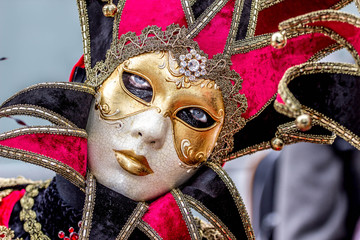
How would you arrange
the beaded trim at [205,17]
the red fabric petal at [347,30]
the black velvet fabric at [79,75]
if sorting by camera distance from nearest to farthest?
the red fabric petal at [347,30] → the beaded trim at [205,17] → the black velvet fabric at [79,75]

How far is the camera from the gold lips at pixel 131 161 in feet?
4.53

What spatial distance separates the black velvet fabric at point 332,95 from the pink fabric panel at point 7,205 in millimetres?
902

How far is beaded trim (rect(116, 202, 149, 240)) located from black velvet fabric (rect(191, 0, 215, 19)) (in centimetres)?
53

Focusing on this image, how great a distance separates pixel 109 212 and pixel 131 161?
142 millimetres

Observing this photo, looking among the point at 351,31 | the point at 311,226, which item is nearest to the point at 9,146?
the point at 351,31

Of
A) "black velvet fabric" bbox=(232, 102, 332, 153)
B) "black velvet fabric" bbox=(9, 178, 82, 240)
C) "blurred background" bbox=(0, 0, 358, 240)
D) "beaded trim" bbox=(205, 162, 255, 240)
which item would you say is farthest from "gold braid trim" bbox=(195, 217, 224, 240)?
"blurred background" bbox=(0, 0, 358, 240)

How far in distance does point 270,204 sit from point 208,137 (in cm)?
120

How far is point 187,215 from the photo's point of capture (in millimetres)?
1411

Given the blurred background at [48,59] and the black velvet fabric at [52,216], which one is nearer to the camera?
the black velvet fabric at [52,216]

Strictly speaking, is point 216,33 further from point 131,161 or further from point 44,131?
point 44,131

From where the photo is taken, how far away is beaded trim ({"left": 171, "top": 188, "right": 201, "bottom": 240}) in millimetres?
1399

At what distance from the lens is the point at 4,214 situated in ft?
5.23

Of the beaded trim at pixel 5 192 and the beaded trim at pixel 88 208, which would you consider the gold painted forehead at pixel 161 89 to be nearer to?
the beaded trim at pixel 88 208

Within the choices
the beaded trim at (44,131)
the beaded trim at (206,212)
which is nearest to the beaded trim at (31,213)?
the beaded trim at (44,131)
